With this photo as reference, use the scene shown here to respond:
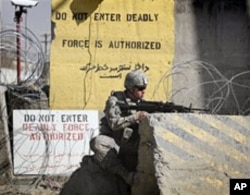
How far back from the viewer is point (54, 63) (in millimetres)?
8969

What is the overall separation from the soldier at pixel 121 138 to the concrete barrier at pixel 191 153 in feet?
1.43

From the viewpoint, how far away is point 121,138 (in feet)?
21.9

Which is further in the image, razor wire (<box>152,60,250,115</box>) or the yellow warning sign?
razor wire (<box>152,60,250,115</box>)

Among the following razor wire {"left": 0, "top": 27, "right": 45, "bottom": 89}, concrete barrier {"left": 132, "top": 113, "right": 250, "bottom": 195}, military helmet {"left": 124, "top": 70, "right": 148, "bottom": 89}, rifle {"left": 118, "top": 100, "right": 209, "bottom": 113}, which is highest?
razor wire {"left": 0, "top": 27, "right": 45, "bottom": 89}

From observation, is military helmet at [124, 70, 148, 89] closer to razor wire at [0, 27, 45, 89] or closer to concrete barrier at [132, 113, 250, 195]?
concrete barrier at [132, 113, 250, 195]

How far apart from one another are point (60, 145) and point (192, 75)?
2033 mm

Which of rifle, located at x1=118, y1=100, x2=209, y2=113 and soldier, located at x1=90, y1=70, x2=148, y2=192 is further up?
rifle, located at x1=118, y1=100, x2=209, y2=113

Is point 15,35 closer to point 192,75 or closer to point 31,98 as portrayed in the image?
point 31,98

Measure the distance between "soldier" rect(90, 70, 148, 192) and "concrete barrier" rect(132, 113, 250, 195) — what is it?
0.44m

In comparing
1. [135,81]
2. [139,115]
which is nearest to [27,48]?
[135,81]

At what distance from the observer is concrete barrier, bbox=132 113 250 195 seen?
5.53 meters

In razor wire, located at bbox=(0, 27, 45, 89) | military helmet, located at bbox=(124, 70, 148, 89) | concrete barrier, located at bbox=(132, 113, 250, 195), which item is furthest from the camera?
razor wire, located at bbox=(0, 27, 45, 89)

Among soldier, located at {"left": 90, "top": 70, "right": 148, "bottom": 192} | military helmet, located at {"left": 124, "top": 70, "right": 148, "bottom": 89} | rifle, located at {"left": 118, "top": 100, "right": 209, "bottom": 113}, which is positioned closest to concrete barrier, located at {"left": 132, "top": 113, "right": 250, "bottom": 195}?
soldier, located at {"left": 90, "top": 70, "right": 148, "bottom": 192}

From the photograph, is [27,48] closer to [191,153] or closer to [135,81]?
[135,81]
